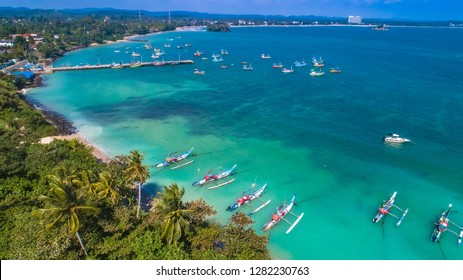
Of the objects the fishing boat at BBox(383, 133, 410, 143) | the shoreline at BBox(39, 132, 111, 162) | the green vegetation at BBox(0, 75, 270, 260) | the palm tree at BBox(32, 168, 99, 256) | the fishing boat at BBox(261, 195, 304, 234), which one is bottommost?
the fishing boat at BBox(261, 195, 304, 234)

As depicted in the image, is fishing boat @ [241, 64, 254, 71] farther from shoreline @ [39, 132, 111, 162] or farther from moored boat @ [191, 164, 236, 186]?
moored boat @ [191, 164, 236, 186]

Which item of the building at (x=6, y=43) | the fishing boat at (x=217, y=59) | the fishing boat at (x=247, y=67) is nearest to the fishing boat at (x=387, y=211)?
the fishing boat at (x=247, y=67)

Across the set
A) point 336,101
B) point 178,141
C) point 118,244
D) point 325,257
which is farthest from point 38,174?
point 336,101

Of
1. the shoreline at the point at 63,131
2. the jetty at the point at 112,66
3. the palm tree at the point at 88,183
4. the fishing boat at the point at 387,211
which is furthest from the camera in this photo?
the jetty at the point at 112,66

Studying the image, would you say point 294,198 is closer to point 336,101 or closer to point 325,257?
point 325,257

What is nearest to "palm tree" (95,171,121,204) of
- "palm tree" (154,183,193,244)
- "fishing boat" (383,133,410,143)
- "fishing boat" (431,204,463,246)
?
"palm tree" (154,183,193,244)

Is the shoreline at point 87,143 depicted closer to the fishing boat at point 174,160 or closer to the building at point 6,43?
the fishing boat at point 174,160

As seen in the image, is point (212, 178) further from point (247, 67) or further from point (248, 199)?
point (247, 67)

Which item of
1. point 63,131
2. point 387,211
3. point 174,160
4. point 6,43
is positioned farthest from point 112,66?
point 387,211
